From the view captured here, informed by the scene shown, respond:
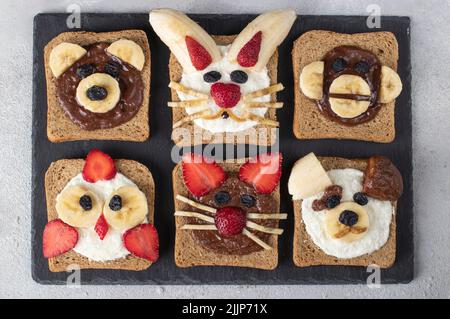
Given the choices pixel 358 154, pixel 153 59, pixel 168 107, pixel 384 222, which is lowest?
pixel 384 222

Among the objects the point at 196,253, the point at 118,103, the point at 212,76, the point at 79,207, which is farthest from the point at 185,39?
the point at 196,253

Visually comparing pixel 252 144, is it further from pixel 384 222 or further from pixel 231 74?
pixel 384 222

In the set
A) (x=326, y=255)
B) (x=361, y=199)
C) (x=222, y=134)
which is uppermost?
(x=222, y=134)

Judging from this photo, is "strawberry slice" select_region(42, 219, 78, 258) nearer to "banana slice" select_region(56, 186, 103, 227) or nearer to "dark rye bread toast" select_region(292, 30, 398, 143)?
"banana slice" select_region(56, 186, 103, 227)

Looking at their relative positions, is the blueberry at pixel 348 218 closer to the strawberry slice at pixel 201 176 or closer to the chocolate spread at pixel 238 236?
the chocolate spread at pixel 238 236

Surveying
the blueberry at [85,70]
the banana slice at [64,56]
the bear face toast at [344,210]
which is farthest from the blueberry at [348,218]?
the banana slice at [64,56]

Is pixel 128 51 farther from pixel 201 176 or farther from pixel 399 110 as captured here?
pixel 399 110

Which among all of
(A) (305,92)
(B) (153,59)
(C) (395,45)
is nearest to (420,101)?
(C) (395,45)
